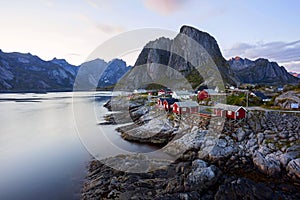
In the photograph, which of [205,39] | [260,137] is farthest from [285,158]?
[205,39]

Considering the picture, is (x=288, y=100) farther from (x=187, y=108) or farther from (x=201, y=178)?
(x=201, y=178)

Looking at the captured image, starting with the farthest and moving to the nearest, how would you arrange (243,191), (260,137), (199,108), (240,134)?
1. (199,108)
2. (240,134)
3. (260,137)
4. (243,191)

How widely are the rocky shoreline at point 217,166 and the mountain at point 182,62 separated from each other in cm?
7423

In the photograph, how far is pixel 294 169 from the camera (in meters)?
14.7

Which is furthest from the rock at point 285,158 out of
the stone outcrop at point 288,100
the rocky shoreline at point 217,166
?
the stone outcrop at point 288,100

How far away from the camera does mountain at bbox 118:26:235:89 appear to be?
108m

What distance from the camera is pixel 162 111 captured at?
34781mm

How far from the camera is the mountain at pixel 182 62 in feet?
354

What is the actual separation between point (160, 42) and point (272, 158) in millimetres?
148677

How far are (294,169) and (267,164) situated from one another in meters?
1.82

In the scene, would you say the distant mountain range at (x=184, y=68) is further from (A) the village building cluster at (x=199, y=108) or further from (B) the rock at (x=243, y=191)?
(B) the rock at (x=243, y=191)

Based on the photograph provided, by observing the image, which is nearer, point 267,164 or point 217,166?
point 267,164

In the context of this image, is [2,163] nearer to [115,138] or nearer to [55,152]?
[55,152]

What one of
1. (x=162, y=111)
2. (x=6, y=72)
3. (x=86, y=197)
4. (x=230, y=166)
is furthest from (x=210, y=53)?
(x=6, y=72)
